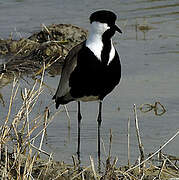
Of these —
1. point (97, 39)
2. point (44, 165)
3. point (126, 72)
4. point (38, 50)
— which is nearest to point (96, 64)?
point (97, 39)

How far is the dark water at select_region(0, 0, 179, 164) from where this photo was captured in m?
6.99

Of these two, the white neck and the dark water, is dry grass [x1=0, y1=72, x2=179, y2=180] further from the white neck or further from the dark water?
the white neck

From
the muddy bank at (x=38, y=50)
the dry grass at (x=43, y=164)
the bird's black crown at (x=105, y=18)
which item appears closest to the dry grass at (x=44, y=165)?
the dry grass at (x=43, y=164)

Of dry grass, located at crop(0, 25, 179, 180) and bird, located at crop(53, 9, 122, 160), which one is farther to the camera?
bird, located at crop(53, 9, 122, 160)

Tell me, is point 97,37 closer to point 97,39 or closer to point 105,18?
point 97,39

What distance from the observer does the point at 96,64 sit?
6.75m

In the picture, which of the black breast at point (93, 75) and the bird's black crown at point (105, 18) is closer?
the bird's black crown at point (105, 18)

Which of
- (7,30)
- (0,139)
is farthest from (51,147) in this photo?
(7,30)

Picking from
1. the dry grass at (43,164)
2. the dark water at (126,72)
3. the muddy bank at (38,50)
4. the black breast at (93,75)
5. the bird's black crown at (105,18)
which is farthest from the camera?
the muddy bank at (38,50)

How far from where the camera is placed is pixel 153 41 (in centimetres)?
1072

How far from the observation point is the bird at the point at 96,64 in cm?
666

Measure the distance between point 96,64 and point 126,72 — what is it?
2.50 m

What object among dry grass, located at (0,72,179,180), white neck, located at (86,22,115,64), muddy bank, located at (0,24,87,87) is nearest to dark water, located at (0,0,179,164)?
muddy bank, located at (0,24,87,87)

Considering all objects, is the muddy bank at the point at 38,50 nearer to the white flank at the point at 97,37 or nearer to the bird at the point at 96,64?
the bird at the point at 96,64
